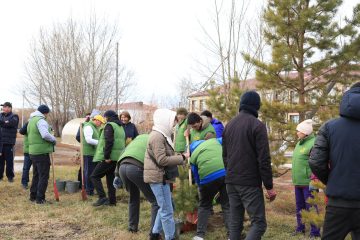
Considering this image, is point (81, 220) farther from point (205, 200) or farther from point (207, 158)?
point (207, 158)

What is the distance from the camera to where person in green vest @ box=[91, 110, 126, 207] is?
279 inches

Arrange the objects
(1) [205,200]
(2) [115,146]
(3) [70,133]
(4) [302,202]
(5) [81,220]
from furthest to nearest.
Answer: (3) [70,133] < (2) [115,146] < (5) [81,220] < (4) [302,202] < (1) [205,200]

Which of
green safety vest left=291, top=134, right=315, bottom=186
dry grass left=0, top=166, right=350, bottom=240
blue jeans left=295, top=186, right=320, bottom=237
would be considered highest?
green safety vest left=291, top=134, right=315, bottom=186

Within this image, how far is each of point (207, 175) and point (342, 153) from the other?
2.04m

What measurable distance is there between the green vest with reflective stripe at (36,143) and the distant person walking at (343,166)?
5.47 meters

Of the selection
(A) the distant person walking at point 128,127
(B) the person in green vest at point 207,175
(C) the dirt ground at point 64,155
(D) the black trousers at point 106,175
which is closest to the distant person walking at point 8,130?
(A) the distant person walking at point 128,127

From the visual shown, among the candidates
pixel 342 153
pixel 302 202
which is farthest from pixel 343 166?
pixel 302 202

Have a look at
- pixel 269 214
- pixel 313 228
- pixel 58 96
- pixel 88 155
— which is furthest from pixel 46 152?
pixel 58 96

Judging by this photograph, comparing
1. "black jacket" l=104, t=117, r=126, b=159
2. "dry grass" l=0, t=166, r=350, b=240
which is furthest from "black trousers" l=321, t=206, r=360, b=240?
"black jacket" l=104, t=117, r=126, b=159

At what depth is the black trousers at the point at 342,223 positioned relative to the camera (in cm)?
330

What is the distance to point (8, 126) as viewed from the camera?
978 cm

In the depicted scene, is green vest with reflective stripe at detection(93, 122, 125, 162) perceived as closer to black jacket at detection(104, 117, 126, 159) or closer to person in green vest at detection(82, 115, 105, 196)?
black jacket at detection(104, 117, 126, 159)

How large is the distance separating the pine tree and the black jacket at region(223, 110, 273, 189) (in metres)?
3.38

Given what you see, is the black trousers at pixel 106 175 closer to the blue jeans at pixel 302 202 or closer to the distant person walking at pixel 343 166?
the blue jeans at pixel 302 202
